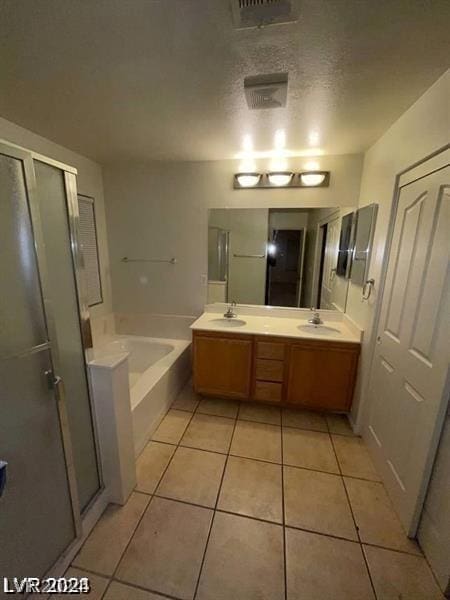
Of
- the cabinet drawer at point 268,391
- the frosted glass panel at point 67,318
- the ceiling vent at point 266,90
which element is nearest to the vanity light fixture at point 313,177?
the ceiling vent at point 266,90

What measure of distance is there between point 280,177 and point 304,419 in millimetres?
2262

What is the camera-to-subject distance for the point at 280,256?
2.62 metres

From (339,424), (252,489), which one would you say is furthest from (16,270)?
(339,424)

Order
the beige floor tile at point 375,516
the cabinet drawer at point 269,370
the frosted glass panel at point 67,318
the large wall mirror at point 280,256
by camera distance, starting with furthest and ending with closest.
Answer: the large wall mirror at point 280,256 → the cabinet drawer at point 269,370 → the beige floor tile at point 375,516 → the frosted glass panel at point 67,318

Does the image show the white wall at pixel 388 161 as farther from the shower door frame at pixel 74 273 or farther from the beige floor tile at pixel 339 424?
the shower door frame at pixel 74 273

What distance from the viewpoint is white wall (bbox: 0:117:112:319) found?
1.82 m

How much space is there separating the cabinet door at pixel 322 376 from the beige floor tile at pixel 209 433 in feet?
2.12

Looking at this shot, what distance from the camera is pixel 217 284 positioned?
9.29 feet

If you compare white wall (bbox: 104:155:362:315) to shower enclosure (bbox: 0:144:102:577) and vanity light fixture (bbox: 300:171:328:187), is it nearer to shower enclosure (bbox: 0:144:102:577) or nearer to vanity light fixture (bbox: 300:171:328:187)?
vanity light fixture (bbox: 300:171:328:187)

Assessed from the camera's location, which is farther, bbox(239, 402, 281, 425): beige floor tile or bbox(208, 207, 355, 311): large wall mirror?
bbox(208, 207, 355, 311): large wall mirror

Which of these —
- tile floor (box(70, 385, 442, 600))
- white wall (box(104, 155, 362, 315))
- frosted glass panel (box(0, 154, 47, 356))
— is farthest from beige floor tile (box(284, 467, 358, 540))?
white wall (box(104, 155, 362, 315))

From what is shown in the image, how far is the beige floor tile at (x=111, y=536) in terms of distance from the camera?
124 centimetres

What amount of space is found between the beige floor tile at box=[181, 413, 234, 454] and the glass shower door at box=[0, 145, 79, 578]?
1.03 m

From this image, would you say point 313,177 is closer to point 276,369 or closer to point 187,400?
point 276,369
